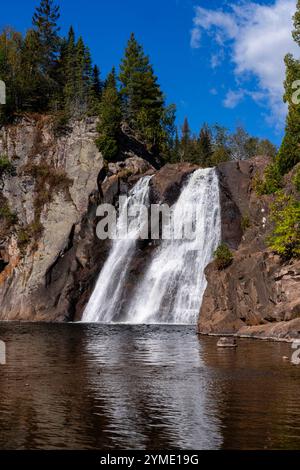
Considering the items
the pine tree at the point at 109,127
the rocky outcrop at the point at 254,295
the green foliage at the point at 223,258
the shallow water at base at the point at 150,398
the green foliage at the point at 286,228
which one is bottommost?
the shallow water at base at the point at 150,398

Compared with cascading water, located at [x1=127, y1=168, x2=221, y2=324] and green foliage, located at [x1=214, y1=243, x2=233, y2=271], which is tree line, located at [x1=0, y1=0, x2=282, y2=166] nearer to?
cascading water, located at [x1=127, y1=168, x2=221, y2=324]

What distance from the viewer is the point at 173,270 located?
58.2m

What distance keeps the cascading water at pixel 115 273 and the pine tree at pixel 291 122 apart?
17445 millimetres

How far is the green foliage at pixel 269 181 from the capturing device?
55969 mm

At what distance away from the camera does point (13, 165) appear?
80.6 metres

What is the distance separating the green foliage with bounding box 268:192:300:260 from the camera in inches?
1626

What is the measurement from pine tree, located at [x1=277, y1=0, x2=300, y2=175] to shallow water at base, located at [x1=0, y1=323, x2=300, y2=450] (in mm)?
19577

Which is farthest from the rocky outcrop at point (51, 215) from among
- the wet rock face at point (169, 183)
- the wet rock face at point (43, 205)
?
the wet rock face at point (169, 183)

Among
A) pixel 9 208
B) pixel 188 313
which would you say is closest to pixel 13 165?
pixel 9 208

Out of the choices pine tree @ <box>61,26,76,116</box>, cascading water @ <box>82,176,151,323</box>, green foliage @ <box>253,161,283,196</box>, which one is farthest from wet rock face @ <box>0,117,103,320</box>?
green foliage @ <box>253,161,283,196</box>

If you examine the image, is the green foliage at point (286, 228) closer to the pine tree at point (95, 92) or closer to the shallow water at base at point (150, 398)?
the shallow water at base at point (150, 398)

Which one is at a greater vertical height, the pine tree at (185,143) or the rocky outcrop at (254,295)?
the pine tree at (185,143)

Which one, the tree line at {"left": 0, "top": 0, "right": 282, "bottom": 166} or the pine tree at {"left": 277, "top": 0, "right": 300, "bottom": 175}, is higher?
the tree line at {"left": 0, "top": 0, "right": 282, "bottom": 166}
